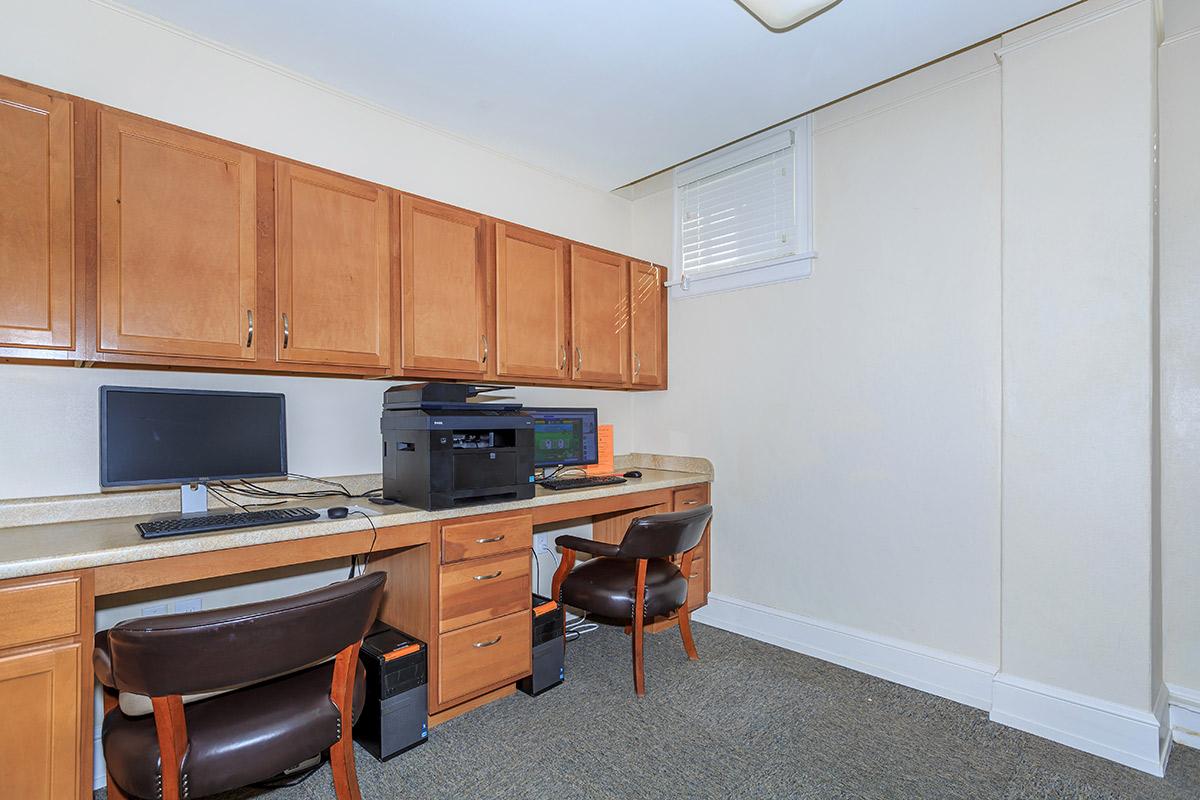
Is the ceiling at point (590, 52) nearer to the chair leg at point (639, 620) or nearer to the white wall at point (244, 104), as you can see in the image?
the white wall at point (244, 104)

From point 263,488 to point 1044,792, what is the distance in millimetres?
3109

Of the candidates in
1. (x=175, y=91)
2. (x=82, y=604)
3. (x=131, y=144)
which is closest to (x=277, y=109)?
(x=175, y=91)

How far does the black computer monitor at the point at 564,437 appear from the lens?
337 cm

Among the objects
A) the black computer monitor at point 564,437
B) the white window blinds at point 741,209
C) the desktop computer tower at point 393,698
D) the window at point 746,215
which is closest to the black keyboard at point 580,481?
the black computer monitor at point 564,437

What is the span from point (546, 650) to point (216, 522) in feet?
4.83

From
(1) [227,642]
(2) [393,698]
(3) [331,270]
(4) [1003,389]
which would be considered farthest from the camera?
(4) [1003,389]

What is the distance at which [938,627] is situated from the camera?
273 centimetres

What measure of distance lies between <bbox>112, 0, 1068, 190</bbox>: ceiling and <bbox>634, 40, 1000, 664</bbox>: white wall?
1.38 feet

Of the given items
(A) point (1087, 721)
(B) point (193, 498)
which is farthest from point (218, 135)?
(A) point (1087, 721)

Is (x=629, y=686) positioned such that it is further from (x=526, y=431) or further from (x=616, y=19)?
(x=616, y=19)

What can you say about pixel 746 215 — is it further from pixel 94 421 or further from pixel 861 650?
pixel 94 421

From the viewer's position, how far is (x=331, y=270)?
2.38m

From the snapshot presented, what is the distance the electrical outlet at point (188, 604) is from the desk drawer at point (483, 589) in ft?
3.11

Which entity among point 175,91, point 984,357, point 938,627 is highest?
point 175,91
